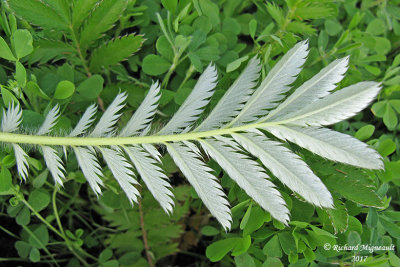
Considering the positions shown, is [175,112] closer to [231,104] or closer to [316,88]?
[231,104]

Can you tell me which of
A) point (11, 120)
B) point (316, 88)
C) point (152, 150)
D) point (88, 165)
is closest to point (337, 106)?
point (316, 88)

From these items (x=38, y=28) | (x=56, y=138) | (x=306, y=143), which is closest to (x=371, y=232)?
(x=306, y=143)

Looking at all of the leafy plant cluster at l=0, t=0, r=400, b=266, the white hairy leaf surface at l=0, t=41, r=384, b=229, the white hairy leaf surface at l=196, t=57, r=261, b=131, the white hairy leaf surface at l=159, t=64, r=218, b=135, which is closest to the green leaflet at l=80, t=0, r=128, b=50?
the leafy plant cluster at l=0, t=0, r=400, b=266

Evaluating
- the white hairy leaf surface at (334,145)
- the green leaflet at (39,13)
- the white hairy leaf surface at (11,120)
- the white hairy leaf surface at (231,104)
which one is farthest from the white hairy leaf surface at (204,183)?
the green leaflet at (39,13)

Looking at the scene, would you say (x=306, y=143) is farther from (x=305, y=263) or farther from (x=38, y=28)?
(x=38, y=28)

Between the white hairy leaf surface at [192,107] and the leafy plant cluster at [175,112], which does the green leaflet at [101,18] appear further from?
the white hairy leaf surface at [192,107]

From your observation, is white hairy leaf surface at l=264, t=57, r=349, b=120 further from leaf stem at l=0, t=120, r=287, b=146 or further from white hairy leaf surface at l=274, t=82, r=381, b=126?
leaf stem at l=0, t=120, r=287, b=146
